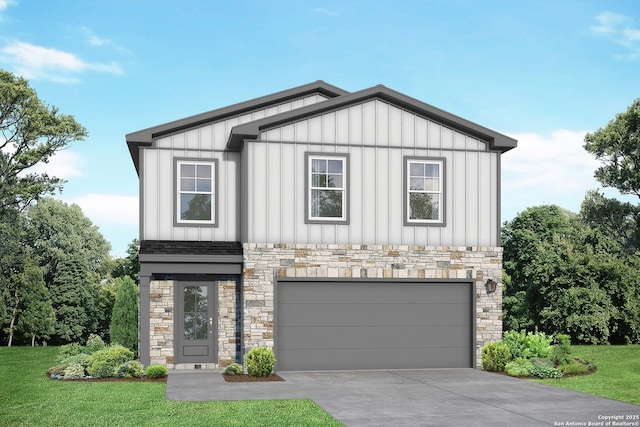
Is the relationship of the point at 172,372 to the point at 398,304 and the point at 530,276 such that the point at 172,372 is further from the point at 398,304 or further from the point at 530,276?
the point at 530,276

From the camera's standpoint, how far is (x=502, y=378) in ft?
53.4

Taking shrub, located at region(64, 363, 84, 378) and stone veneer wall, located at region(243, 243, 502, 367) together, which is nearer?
shrub, located at region(64, 363, 84, 378)

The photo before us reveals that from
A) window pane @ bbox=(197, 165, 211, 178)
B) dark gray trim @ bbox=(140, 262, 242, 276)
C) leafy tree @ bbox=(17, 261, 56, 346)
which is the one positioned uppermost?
window pane @ bbox=(197, 165, 211, 178)

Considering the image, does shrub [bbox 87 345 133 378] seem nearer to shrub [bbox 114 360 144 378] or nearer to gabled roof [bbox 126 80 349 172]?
shrub [bbox 114 360 144 378]

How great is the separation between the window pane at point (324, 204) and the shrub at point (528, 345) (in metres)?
5.16

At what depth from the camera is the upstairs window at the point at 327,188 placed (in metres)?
18.0

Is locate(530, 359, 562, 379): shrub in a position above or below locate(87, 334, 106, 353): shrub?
below

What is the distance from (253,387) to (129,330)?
8.26m

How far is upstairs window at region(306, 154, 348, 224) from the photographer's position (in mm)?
18000

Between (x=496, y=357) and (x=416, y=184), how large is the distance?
4.56 m

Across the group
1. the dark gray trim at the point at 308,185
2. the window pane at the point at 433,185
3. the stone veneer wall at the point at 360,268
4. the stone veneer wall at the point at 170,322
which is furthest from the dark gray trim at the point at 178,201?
the window pane at the point at 433,185

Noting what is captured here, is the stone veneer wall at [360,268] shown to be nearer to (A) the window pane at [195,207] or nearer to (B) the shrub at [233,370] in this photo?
(B) the shrub at [233,370]

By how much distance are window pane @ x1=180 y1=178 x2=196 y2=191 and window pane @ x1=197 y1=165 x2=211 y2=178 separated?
235 mm

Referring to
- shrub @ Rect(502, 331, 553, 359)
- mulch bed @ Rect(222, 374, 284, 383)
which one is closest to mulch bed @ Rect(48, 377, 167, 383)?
mulch bed @ Rect(222, 374, 284, 383)
